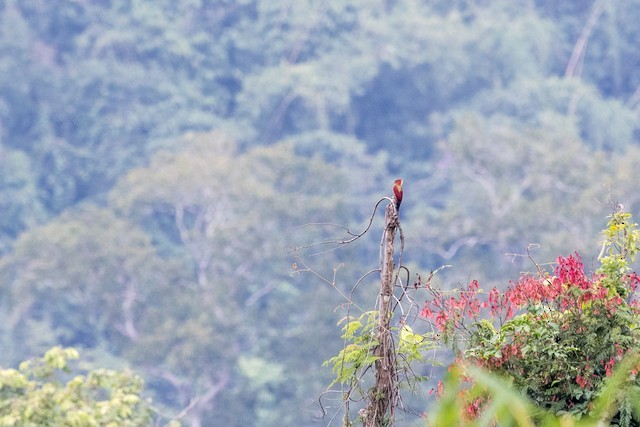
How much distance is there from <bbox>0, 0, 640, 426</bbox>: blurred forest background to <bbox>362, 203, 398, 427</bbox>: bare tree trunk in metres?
10.6

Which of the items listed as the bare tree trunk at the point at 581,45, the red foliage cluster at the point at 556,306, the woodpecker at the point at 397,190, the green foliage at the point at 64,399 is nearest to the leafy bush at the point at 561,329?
the red foliage cluster at the point at 556,306

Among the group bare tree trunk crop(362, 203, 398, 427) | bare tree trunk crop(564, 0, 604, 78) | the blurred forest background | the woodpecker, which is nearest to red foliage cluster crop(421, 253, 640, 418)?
bare tree trunk crop(362, 203, 398, 427)

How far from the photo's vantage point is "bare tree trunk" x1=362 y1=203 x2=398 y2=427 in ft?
12.9

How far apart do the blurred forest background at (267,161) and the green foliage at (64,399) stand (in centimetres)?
717

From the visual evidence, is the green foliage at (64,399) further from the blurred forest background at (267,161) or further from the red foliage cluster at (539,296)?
the blurred forest background at (267,161)

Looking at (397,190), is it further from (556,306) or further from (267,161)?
(267,161)

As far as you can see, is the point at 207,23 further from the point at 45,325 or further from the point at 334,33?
the point at 45,325

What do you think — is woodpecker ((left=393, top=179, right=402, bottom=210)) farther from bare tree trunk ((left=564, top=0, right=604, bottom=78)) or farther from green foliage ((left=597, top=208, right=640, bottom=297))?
bare tree trunk ((left=564, top=0, right=604, bottom=78))

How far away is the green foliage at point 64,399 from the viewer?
693 cm

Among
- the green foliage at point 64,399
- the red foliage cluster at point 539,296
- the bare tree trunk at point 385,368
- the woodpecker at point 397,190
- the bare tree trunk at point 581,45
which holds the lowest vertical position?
the bare tree trunk at point 385,368

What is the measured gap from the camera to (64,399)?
7.19m

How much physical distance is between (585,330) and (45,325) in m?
15.3

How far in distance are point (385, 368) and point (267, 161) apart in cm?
1563

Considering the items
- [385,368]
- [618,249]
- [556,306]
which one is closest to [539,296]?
[556,306]
